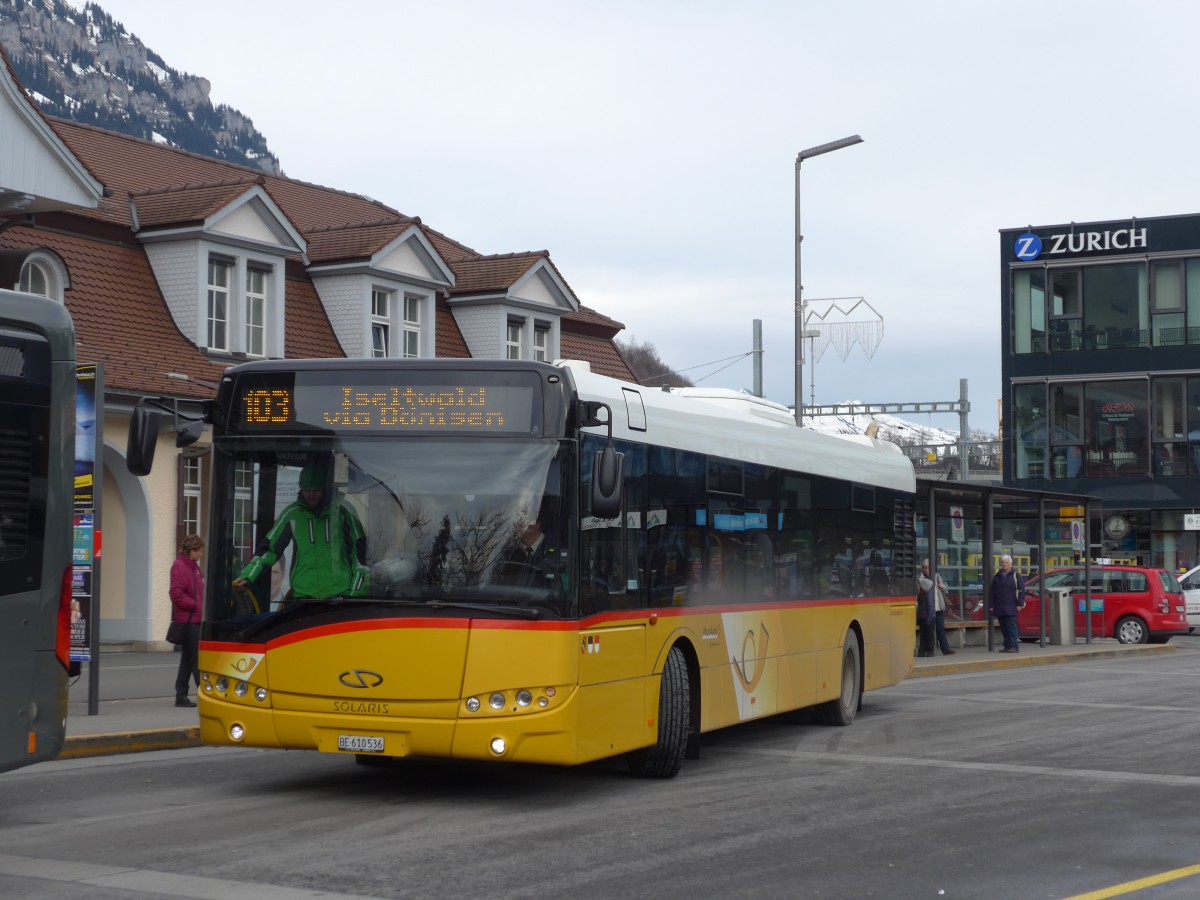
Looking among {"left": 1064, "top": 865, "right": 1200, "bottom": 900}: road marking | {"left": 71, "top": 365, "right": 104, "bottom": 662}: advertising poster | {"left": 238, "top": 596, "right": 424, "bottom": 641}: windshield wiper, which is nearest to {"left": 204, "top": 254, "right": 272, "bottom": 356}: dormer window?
{"left": 71, "top": 365, "right": 104, "bottom": 662}: advertising poster

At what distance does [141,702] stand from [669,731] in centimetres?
777

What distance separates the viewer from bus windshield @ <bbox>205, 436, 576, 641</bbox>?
1035 centimetres

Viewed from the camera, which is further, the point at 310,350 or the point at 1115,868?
the point at 310,350

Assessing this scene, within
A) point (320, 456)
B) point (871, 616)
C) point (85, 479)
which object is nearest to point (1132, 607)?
point (871, 616)

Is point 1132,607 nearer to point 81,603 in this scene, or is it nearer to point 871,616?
point 871,616

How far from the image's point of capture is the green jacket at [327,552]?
10492mm

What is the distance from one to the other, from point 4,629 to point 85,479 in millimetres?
6682

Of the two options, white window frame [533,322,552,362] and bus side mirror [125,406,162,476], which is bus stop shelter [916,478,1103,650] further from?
bus side mirror [125,406,162,476]

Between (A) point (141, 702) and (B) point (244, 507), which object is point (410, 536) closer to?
(B) point (244, 507)

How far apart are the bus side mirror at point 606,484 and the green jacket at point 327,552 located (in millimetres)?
1488

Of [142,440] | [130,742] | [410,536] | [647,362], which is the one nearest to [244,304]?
[130,742]

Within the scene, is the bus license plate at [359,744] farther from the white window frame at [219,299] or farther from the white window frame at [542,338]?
the white window frame at [542,338]

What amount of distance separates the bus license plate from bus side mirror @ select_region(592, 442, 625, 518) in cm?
193

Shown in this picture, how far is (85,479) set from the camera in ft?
50.1
